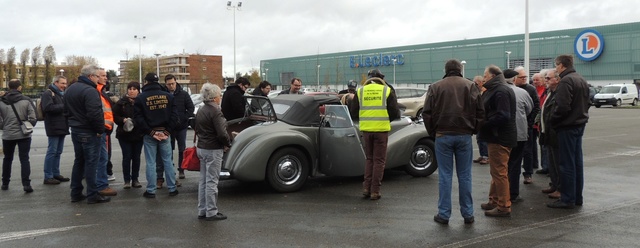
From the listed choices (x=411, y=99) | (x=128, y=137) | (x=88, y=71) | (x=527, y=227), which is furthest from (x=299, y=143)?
(x=411, y=99)

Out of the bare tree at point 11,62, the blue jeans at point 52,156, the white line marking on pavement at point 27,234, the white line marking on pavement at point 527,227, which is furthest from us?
the bare tree at point 11,62

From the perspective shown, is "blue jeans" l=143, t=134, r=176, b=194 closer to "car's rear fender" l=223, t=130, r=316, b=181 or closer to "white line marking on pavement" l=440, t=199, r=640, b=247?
"car's rear fender" l=223, t=130, r=316, b=181

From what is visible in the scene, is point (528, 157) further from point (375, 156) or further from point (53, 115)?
point (53, 115)

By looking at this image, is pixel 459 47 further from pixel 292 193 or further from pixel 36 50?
pixel 292 193

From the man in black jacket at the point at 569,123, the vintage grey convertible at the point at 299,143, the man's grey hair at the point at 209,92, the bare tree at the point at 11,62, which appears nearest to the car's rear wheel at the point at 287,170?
the vintage grey convertible at the point at 299,143

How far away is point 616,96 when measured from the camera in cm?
3994

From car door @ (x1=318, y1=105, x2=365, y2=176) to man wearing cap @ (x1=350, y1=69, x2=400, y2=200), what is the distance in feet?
2.06

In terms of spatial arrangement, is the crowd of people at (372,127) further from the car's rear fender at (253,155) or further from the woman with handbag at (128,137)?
the car's rear fender at (253,155)

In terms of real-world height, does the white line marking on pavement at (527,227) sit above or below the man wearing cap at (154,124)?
below

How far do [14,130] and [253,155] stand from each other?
380cm

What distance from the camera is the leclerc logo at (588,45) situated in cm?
6519

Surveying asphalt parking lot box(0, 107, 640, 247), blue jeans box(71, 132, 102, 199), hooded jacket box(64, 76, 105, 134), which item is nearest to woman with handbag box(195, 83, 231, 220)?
asphalt parking lot box(0, 107, 640, 247)

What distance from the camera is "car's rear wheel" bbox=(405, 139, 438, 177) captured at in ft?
29.3

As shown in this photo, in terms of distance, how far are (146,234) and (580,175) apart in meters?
5.23
